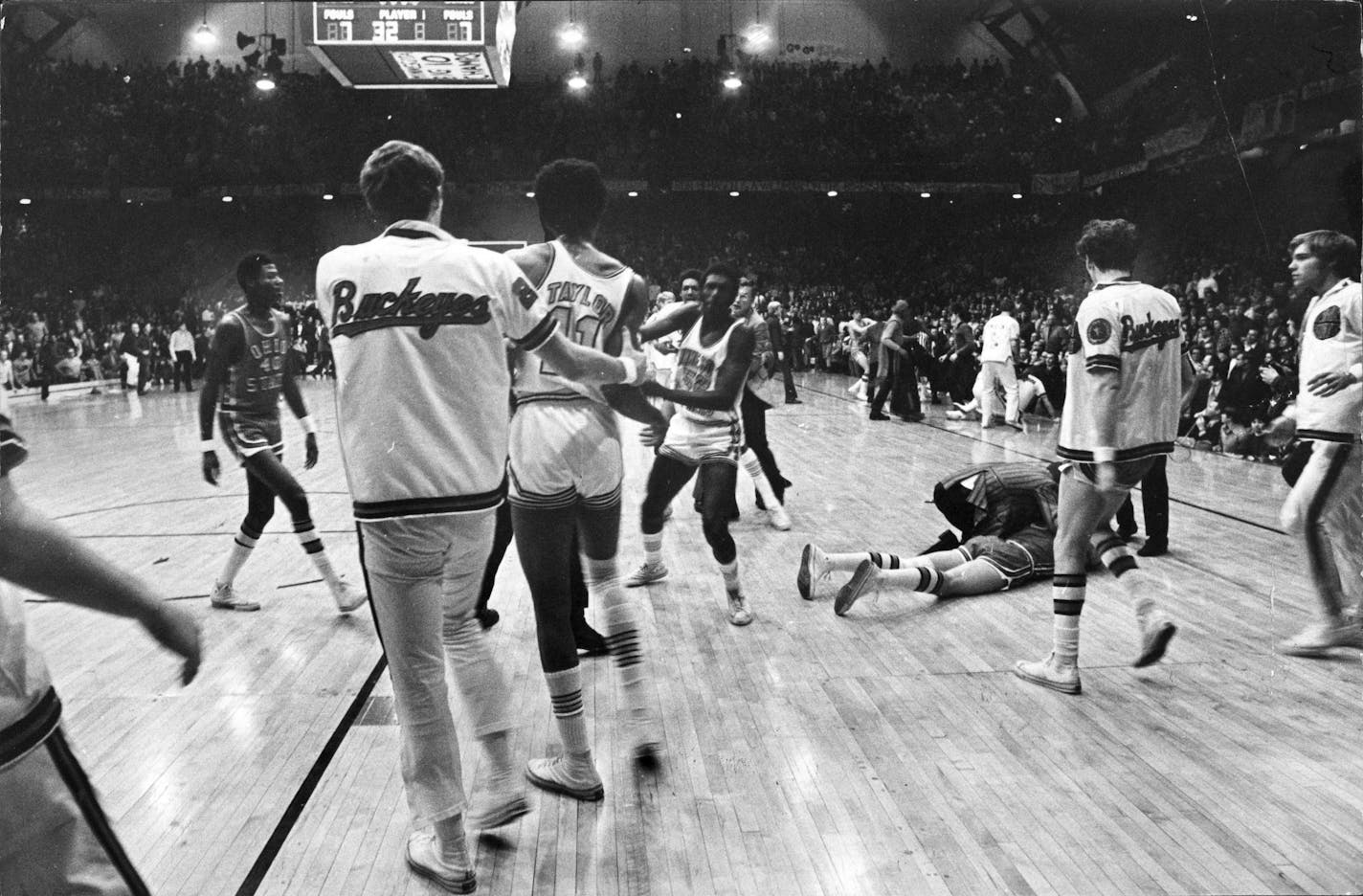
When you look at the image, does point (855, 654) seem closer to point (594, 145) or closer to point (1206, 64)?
point (594, 145)

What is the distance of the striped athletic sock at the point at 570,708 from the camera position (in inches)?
110

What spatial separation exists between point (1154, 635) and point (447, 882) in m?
2.60

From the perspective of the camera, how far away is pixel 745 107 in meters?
4.18

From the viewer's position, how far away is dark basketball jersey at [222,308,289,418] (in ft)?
13.0

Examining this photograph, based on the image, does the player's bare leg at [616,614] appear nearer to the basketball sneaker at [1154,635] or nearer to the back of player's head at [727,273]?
the back of player's head at [727,273]

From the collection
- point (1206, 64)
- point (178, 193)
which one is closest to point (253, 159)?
point (178, 193)

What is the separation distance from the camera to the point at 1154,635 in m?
3.64

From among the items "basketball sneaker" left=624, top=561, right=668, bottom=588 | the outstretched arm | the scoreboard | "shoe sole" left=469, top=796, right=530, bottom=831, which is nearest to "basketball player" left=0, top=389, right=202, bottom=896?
the outstretched arm

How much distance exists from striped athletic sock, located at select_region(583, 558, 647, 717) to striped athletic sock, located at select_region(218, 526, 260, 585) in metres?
2.24

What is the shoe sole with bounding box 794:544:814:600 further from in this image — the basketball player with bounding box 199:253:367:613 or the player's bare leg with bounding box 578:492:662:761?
the basketball player with bounding box 199:253:367:613

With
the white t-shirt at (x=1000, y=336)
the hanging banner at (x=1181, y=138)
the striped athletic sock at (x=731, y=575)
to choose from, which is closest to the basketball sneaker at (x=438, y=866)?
the striped athletic sock at (x=731, y=575)

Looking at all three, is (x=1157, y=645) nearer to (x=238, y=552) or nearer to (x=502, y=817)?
(x=502, y=817)

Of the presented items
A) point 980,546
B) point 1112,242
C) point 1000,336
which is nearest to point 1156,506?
point 980,546

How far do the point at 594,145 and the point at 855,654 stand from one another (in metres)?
2.25
